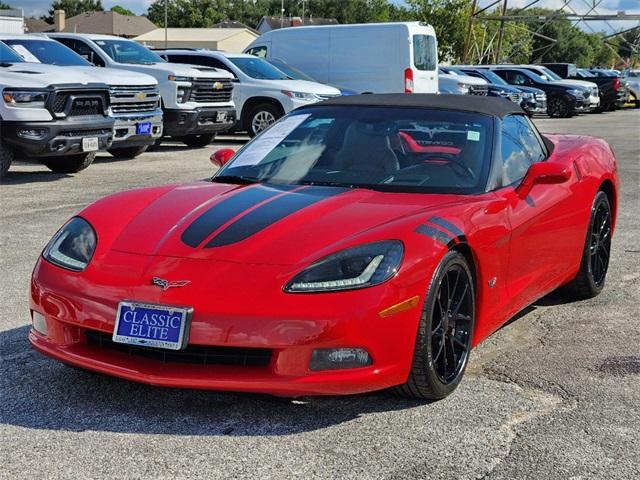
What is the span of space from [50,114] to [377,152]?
272 inches

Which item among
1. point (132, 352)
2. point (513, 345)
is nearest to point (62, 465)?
point (132, 352)

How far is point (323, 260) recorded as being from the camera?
12.6ft

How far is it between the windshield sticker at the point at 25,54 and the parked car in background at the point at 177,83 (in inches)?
112

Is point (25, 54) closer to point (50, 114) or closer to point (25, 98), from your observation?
point (25, 98)

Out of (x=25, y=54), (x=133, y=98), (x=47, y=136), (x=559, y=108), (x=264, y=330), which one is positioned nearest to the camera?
(x=264, y=330)

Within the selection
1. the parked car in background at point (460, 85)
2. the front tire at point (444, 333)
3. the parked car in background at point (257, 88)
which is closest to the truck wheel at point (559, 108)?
the parked car in background at point (460, 85)

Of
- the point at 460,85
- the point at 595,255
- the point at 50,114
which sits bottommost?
the point at 460,85

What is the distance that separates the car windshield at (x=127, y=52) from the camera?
624 inches

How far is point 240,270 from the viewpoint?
151 inches

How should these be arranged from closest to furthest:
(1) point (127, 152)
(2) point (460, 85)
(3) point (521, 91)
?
(1) point (127, 152), (2) point (460, 85), (3) point (521, 91)

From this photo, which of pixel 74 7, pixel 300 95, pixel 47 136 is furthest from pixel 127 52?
pixel 74 7

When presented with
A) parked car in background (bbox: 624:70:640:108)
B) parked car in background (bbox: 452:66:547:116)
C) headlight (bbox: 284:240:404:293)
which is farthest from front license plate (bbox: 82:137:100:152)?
parked car in background (bbox: 624:70:640:108)

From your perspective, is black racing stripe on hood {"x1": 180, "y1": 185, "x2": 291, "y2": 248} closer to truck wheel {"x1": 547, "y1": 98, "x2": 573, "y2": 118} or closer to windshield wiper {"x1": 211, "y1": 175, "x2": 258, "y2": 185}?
windshield wiper {"x1": 211, "y1": 175, "x2": 258, "y2": 185}

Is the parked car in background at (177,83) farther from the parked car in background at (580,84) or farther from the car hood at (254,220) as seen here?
the parked car in background at (580,84)
